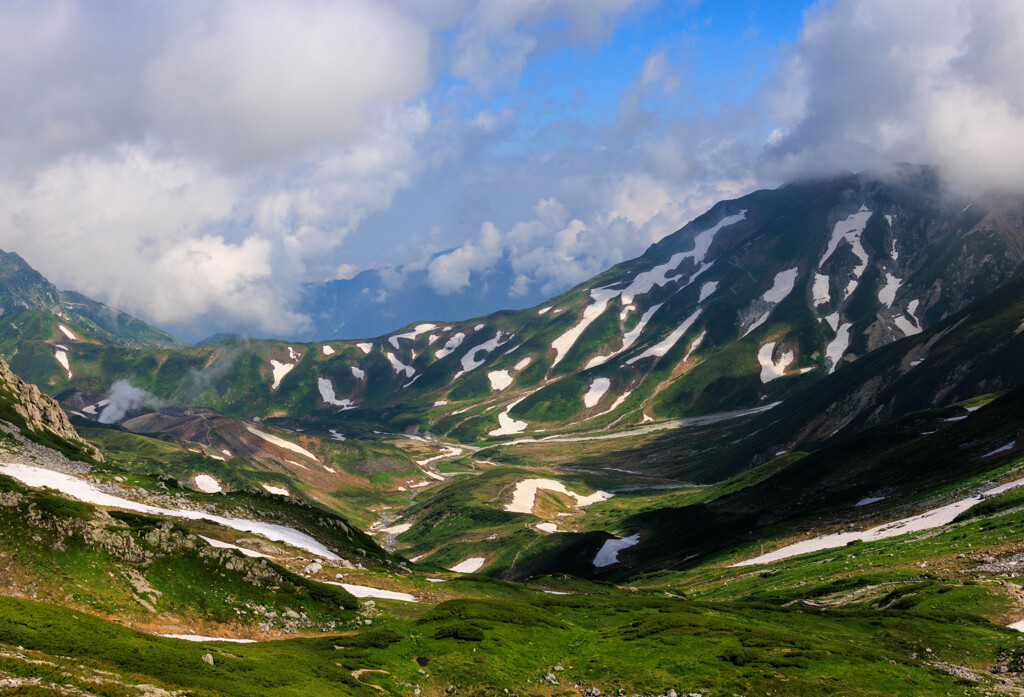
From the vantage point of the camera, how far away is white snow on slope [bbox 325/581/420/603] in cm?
5375

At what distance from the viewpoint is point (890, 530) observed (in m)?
74.7

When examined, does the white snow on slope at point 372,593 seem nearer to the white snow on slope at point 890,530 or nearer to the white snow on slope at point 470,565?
the white snow on slope at point 890,530

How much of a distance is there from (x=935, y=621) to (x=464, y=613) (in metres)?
32.1

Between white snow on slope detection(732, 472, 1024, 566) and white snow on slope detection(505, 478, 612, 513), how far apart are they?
95.6 metres

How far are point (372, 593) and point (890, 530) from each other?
59303mm

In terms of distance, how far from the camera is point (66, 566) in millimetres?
37906

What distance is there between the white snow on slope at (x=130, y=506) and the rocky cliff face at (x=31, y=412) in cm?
1969

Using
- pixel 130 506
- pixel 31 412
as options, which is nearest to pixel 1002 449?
pixel 130 506

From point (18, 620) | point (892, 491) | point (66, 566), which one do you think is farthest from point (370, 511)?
point (18, 620)

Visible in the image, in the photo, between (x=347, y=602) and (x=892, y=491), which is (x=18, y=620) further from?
(x=892, y=491)

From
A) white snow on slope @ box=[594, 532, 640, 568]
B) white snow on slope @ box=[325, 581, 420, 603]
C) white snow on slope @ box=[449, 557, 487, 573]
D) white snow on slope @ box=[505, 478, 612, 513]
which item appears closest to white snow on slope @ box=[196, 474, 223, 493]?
white snow on slope @ box=[449, 557, 487, 573]

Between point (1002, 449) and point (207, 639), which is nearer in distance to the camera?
point (207, 639)

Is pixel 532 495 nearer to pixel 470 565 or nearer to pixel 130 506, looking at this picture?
pixel 470 565

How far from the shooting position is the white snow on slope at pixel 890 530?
68.9 metres
